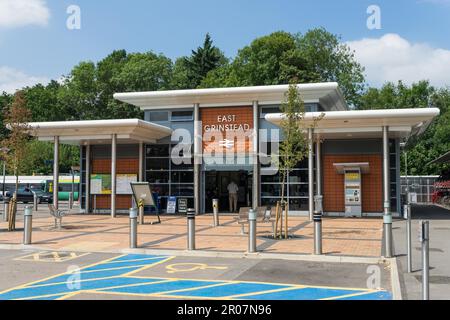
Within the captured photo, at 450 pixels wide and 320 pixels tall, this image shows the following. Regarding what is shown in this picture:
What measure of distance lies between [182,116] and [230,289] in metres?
18.6

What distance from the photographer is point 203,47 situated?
2458 inches

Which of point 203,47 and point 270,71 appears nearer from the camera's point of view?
point 270,71

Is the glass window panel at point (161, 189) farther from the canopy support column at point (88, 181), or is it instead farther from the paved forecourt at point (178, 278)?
the paved forecourt at point (178, 278)

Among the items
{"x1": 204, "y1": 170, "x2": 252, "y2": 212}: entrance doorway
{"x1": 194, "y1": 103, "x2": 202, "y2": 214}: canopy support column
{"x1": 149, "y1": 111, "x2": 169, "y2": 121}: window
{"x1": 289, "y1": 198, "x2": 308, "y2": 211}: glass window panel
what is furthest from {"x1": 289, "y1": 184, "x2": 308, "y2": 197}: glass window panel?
{"x1": 149, "y1": 111, "x2": 169, "y2": 121}: window

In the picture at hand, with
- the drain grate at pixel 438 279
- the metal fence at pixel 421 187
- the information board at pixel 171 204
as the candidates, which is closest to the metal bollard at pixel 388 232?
the drain grate at pixel 438 279

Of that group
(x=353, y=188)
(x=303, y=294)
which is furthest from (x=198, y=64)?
(x=303, y=294)

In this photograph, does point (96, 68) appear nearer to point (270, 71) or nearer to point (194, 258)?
point (270, 71)

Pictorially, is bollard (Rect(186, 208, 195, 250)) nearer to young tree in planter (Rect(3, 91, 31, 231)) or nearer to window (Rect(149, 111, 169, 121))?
young tree in planter (Rect(3, 91, 31, 231))

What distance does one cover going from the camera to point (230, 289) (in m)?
7.89

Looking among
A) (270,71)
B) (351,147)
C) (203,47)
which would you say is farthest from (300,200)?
(203,47)

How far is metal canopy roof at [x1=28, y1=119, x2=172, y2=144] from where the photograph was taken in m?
22.6

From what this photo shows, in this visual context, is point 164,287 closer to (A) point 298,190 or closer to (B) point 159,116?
(A) point 298,190

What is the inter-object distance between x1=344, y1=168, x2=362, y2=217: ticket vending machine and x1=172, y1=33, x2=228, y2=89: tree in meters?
37.5

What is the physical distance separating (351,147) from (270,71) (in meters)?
26.9
